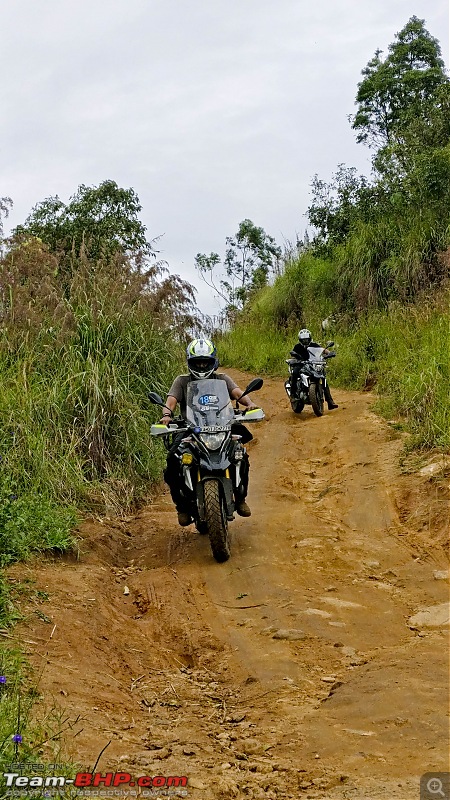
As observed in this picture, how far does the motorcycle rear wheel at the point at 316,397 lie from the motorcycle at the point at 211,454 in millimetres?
5669

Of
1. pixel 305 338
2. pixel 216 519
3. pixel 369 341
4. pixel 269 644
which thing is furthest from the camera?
pixel 369 341

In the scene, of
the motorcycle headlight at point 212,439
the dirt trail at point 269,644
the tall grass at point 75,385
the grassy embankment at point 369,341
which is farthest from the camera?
the grassy embankment at point 369,341

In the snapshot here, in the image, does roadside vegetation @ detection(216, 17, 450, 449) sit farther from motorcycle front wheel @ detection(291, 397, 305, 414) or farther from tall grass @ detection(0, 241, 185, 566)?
tall grass @ detection(0, 241, 185, 566)

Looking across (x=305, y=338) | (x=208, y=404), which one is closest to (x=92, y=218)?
(x=305, y=338)

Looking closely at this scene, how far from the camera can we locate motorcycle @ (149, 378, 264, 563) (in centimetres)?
678

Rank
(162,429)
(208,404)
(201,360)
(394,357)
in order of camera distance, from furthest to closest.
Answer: (394,357) → (201,360) → (208,404) → (162,429)

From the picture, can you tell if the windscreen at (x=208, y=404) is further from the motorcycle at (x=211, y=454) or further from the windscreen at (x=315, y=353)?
the windscreen at (x=315, y=353)

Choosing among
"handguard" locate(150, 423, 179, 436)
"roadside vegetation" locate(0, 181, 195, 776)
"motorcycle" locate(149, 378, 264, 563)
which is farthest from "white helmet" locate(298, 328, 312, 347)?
"handguard" locate(150, 423, 179, 436)

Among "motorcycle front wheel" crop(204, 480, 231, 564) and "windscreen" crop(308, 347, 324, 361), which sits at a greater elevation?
"windscreen" crop(308, 347, 324, 361)

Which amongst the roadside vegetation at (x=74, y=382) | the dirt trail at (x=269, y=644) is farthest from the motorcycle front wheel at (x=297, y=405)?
the dirt trail at (x=269, y=644)

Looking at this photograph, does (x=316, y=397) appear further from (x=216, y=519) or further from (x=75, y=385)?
(x=216, y=519)

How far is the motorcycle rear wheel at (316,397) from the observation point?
13336mm

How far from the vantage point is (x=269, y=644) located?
5.10 m

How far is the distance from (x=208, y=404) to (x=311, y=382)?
599 cm
